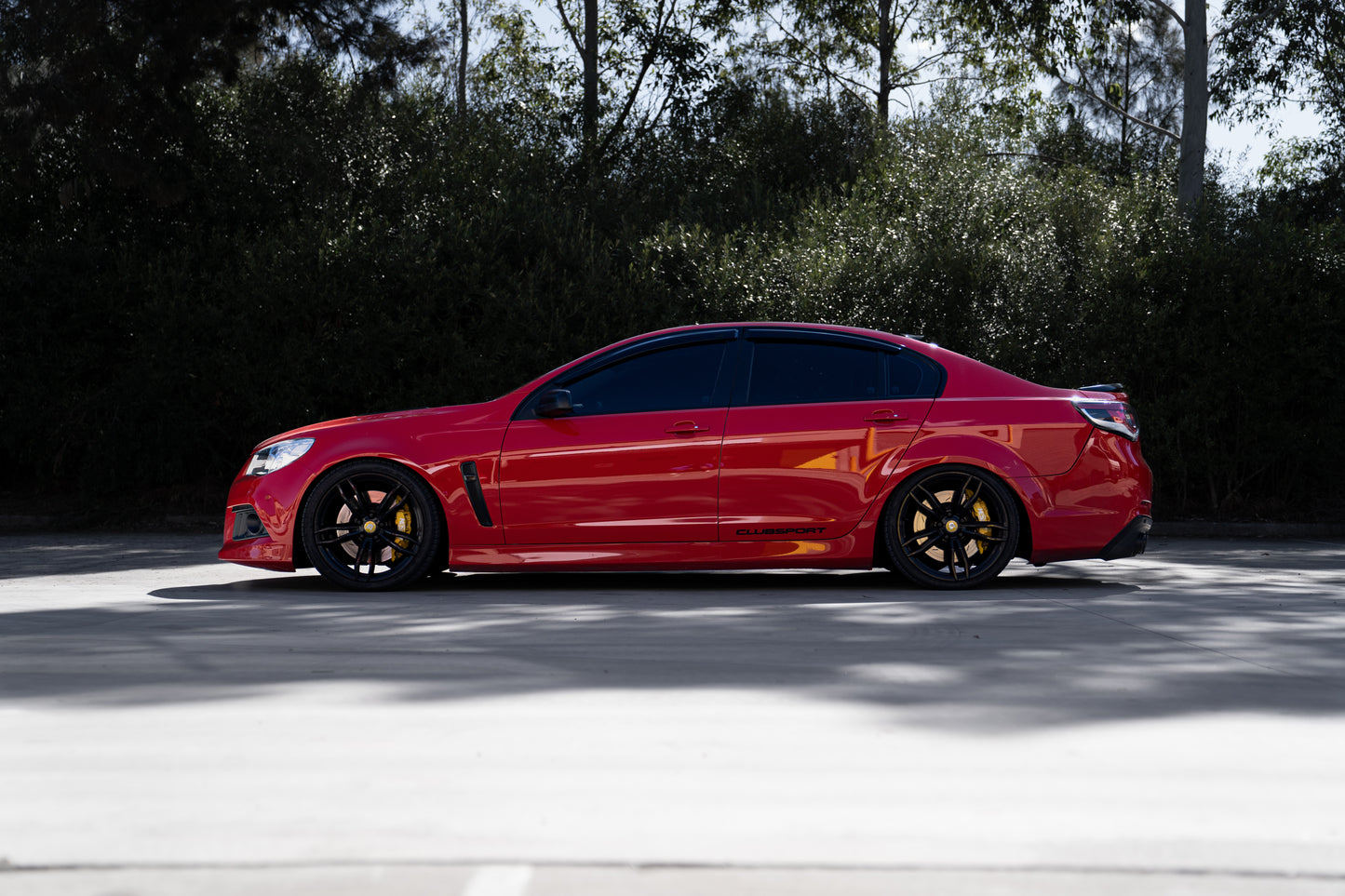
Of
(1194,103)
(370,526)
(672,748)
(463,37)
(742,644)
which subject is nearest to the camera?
(672,748)

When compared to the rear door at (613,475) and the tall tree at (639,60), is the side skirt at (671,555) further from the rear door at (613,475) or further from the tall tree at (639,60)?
the tall tree at (639,60)

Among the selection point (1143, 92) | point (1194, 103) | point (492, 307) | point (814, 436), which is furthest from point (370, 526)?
point (1143, 92)

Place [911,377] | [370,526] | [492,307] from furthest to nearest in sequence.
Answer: [492,307] → [911,377] → [370,526]

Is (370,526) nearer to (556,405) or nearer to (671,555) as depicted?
(556,405)

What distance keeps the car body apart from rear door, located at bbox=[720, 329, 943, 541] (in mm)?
11

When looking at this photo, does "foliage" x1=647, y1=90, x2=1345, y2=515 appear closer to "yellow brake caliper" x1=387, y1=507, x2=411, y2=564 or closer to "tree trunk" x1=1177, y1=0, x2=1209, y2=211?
"tree trunk" x1=1177, y1=0, x2=1209, y2=211

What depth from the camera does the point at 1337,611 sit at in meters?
7.01

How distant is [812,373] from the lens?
7906 mm

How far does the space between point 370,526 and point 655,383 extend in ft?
6.07

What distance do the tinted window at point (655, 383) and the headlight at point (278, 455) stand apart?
5.23 ft

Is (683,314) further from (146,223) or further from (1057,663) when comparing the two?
(1057,663)

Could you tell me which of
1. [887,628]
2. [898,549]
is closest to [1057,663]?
[887,628]

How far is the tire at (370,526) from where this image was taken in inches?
303

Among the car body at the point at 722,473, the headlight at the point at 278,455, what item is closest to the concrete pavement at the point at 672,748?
the car body at the point at 722,473
